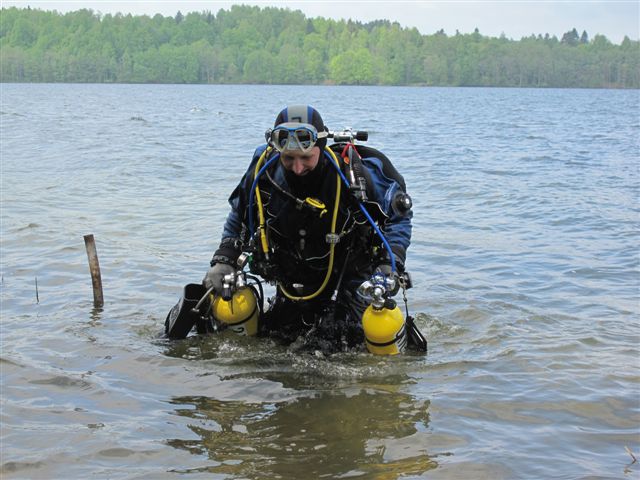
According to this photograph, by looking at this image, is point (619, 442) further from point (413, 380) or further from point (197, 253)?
point (197, 253)

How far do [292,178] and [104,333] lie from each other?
253 centimetres

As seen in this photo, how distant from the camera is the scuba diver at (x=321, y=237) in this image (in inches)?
216

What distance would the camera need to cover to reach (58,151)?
23.1 metres

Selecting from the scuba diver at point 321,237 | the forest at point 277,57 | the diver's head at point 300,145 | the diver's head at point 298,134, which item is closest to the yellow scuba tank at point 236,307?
the scuba diver at point 321,237

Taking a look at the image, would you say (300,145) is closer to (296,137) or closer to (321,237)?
(296,137)

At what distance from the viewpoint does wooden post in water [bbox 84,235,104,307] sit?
7.70 meters

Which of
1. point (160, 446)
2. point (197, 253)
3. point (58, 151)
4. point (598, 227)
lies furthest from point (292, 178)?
point (58, 151)

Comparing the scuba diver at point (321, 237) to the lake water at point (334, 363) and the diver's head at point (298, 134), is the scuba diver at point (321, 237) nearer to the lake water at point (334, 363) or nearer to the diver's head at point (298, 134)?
the diver's head at point (298, 134)

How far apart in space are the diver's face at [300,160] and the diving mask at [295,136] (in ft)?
0.13

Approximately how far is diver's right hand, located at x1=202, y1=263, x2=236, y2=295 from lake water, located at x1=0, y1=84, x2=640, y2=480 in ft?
2.04

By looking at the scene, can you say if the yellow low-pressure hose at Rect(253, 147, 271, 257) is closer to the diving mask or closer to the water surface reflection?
the diving mask

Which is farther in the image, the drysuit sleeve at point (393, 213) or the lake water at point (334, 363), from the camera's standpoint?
the drysuit sleeve at point (393, 213)

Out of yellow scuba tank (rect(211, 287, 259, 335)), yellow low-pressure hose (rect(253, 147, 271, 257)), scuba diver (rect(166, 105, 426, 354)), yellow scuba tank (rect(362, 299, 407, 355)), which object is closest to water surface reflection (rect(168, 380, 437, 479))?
yellow scuba tank (rect(362, 299, 407, 355))

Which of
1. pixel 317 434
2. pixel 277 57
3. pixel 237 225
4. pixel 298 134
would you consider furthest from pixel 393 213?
pixel 277 57
